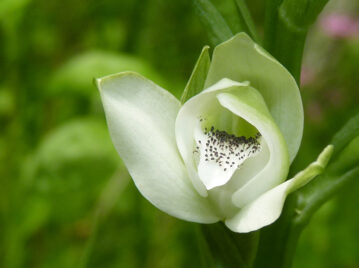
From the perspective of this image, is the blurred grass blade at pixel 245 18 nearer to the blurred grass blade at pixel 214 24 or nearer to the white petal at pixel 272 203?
the blurred grass blade at pixel 214 24

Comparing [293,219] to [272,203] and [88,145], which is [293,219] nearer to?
[272,203]

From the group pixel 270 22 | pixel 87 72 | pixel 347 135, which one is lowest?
pixel 87 72

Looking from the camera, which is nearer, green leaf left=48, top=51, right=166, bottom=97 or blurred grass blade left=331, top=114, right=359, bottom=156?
blurred grass blade left=331, top=114, right=359, bottom=156

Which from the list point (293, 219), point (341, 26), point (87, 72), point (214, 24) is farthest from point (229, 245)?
point (341, 26)

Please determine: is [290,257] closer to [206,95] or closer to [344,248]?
[206,95]

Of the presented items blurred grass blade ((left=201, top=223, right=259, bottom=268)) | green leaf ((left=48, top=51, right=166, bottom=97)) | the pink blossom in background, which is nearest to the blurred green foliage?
green leaf ((left=48, top=51, right=166, bottom=97))

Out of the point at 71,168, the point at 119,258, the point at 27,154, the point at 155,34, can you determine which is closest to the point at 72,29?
the point at 155,34

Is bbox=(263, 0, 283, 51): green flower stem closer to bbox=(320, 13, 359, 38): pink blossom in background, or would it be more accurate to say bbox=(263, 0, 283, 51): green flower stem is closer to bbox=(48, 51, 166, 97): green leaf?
bbox=(48, 51, 166, 97): green leaf

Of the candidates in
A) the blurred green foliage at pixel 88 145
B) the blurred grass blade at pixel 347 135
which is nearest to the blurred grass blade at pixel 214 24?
the blurred grass blade at pixel 347 135
